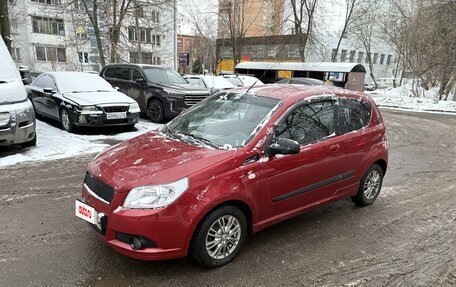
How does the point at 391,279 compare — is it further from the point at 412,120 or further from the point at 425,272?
the point at 412,120

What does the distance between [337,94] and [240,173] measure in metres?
1.88

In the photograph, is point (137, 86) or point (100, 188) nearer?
point (100, 188)

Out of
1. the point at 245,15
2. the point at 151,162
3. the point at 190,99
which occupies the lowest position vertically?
the point at 190,99

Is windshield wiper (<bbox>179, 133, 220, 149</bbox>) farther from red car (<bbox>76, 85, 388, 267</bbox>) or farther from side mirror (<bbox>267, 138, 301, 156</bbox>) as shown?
side mirror (<bbox>267, 138, 301, 156</bbox>)

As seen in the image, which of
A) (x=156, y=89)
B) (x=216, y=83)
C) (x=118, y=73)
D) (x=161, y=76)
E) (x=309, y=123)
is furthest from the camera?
(x=216, y=83)

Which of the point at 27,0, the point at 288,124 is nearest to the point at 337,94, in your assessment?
the point at 288,124

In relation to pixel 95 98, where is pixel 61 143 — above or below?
below

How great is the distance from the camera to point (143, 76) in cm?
1123

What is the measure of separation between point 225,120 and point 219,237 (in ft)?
4.38

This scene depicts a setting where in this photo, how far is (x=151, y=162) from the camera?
3.18m

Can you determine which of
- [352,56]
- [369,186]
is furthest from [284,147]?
[352,56]

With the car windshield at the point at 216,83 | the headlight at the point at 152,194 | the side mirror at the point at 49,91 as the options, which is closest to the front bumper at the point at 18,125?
the side mirror at the point at 49,91

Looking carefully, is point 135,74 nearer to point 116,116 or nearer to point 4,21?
point 116,116

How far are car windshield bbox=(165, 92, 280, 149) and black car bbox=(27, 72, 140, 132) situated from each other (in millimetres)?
4768
